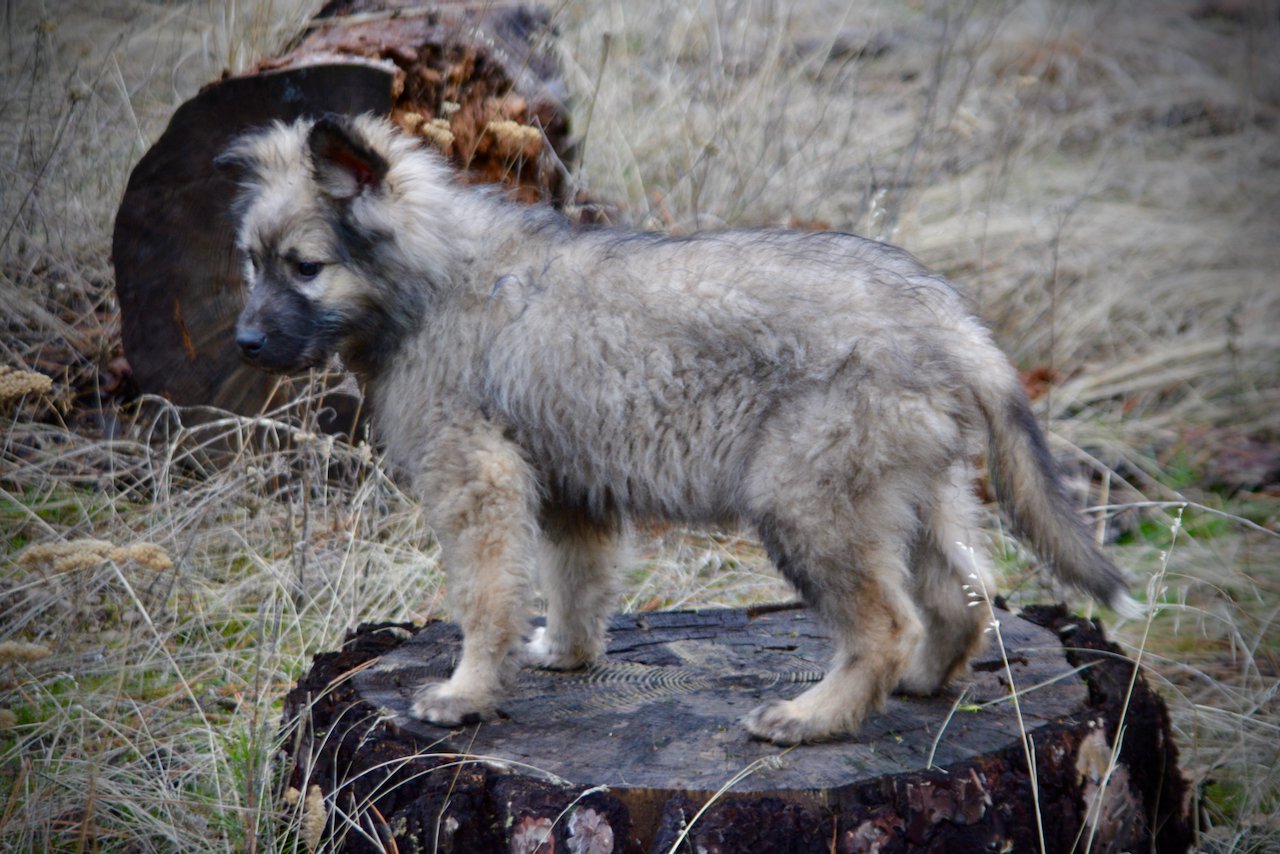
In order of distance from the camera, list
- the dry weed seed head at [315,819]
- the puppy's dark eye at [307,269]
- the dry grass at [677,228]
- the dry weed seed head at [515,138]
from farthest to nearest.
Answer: the dry weed seed head at [515,138] → the dry grass at [677,228] → the puppy's dark eye at [307,269] → the dry weed seed head at [315,819]

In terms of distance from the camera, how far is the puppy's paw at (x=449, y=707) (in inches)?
131

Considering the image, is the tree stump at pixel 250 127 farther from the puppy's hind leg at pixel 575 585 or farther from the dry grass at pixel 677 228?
the puppy's hind leg at pixel 575 585

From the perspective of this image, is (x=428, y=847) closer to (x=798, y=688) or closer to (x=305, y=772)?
(x=305, y=772)

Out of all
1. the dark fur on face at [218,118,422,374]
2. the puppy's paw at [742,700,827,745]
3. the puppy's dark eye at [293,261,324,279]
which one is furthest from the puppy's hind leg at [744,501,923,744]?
the puppy's dark eye at [293,261,324,279]

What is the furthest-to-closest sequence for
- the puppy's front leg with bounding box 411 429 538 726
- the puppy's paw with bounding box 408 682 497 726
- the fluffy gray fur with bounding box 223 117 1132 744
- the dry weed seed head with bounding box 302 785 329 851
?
the puppy's front leg with bounding box 411 429 538 726, the puppy's paw with bounding box 408 682 497 726, the fluffy gray fur with bounding box 223 117 1132 744, the dry weed seed head with bounding box 302 785 329 851

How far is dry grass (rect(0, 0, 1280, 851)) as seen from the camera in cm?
398


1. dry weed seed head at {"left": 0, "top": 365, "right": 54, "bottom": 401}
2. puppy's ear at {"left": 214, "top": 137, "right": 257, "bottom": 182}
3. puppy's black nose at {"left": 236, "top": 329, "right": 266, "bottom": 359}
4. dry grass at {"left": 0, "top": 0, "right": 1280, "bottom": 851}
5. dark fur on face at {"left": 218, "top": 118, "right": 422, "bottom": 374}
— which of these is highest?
puppy's ear at {"left": 214, "top": 137, "right": 257, "bottom": 182}

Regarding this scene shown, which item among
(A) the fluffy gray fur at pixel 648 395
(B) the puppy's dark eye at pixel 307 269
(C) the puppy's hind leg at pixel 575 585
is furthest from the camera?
(C) the puppy's hind leg at pixel 575 585

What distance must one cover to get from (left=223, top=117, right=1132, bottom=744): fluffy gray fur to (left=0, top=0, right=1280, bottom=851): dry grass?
25.7 inches

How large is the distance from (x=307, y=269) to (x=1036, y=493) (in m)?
2.23

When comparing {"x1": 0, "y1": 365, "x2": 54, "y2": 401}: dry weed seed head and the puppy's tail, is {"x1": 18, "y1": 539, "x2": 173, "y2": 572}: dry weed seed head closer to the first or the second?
{"x1": 0, "y1": 365, "x2": 54, "y2": 401}: dry weed seed head

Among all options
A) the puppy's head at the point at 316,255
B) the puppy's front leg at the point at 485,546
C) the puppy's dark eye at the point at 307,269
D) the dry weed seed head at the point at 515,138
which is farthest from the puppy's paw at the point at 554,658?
the dry weed seed head at the point at 515,138

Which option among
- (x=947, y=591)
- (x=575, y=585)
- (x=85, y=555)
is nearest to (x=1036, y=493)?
(x=947, y=591)

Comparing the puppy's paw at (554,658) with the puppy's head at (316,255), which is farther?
the puppy's paw at (554,658)
